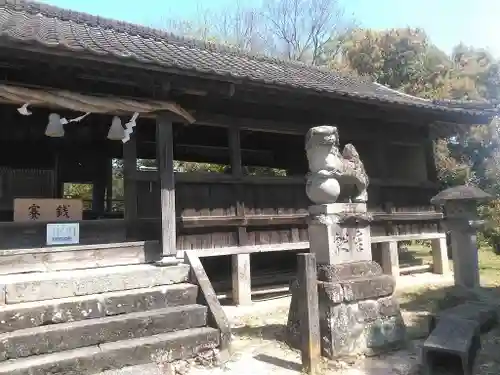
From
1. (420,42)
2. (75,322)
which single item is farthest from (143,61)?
(420,42)

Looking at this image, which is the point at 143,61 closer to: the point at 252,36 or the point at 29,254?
the point at 29,254

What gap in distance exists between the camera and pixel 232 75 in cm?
579

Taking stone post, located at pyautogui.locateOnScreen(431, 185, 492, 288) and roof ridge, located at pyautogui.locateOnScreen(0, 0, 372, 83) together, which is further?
roof ridge, located at pyautogui.locateOnScreen(0, 0, 372, 83)

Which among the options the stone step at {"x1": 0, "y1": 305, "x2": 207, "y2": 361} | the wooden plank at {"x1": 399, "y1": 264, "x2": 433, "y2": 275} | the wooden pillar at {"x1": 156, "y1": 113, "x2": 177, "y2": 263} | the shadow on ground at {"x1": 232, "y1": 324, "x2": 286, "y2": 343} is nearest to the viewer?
the stone step at {"x1": 0, "y1": 305, "x2": 207, "y2": 361}

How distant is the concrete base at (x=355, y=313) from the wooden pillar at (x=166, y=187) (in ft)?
6.63

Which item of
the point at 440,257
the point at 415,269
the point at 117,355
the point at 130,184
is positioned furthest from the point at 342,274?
the point at 440,257

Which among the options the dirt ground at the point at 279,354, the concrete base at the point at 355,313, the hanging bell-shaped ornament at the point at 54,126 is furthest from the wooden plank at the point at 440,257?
the hanging bell-shaped ornament at the point at 54,126

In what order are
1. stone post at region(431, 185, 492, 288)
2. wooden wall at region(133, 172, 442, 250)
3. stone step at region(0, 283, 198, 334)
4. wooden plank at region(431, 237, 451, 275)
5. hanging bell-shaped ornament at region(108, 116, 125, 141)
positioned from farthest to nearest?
wooden plank at region(431, 237, 451, 275) < stone post at region(431, 185, 492, 288) < wooden wall at region(133, 172, 442, 250) < hanging bell-shaped ornament at region(108, 116, 125, 141) < stone step at region(0, 283, 198, 334)

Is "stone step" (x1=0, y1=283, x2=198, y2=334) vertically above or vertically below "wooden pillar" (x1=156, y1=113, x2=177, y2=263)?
below

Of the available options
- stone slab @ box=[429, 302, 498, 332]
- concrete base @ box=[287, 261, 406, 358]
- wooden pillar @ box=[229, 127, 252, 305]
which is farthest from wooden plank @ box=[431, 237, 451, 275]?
concrete base @ box=[287, 261, 406, 358]

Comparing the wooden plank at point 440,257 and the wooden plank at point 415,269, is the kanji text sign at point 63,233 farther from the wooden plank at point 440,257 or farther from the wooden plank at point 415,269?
→ the wooden plank at point 440,257

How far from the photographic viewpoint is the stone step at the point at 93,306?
4113mm

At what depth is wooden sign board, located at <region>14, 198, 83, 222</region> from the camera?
261 inches

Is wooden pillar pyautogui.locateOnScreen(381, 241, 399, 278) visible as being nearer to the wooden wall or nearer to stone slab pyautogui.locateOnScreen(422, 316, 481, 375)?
the wooden wall
